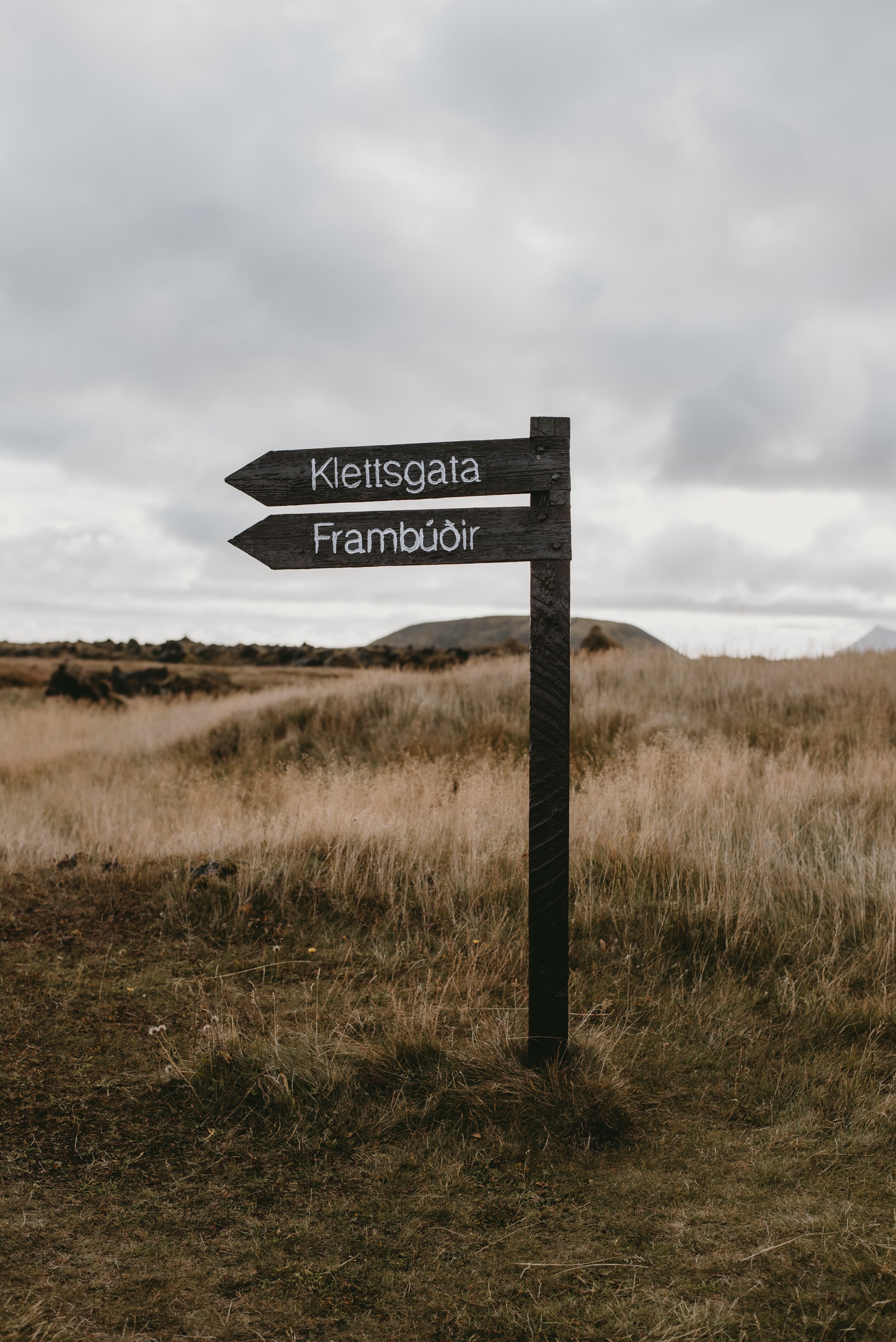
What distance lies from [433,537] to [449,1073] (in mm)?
2174

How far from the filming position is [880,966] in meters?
4.89

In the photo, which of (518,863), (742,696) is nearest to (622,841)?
(518,863)

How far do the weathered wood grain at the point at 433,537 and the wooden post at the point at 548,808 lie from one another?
0.08m

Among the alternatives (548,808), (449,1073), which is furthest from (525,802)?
(449,1073)

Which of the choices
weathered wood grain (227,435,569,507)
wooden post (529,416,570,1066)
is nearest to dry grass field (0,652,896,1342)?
wooden post (529,416,570,1066)

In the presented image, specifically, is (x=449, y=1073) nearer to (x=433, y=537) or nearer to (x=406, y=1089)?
(x=406, y=1089)

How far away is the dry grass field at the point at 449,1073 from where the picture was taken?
2645 millimetres

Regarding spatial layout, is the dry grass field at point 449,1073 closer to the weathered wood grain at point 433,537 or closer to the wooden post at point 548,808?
the wooden post at point 548,808

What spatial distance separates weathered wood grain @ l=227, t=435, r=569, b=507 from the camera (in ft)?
12.5

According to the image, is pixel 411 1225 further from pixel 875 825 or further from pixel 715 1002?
pixel 875 825

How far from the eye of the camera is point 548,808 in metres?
3.84

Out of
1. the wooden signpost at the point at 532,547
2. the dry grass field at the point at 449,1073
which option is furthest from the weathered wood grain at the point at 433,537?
the dry grass field at the point at 449,1073

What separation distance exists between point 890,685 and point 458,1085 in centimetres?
1162

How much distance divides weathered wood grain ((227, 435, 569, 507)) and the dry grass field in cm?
224
